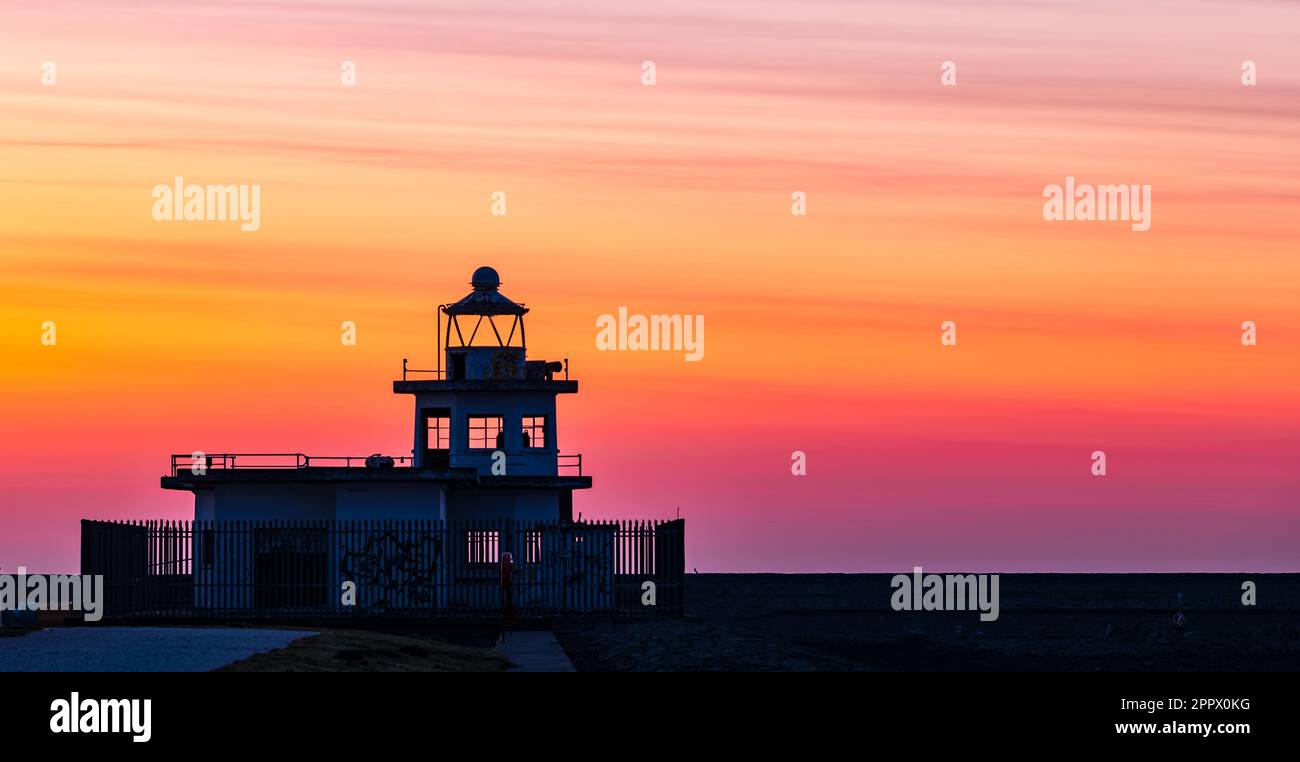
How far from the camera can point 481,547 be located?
4744 cm

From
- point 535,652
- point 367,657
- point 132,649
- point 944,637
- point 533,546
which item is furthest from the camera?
point 944,637

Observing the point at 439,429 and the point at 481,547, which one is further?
the point at 439,429

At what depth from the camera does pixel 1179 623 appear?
239 ft

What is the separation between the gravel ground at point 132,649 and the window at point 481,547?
15.0 metres

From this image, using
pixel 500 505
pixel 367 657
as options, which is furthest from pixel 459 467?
pixel 367 657

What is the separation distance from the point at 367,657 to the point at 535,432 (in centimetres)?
2554

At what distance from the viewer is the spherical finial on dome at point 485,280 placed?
54344 millimetres

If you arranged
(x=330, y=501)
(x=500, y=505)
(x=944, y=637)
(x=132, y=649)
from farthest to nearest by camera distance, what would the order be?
(x=944, y=637) → (x=500, y=505) → (x=330, y=501) → (x=132, y=649)

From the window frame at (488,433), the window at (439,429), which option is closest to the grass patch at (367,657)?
the window frame at (488,433)

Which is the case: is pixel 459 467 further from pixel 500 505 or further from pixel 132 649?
pixel 132 649
